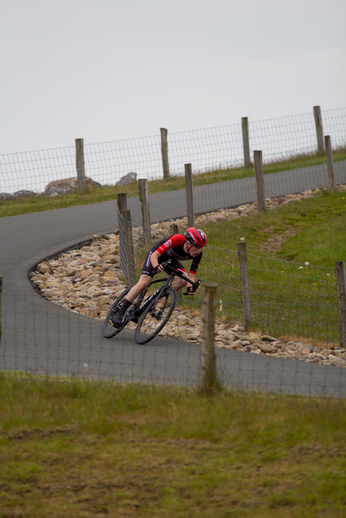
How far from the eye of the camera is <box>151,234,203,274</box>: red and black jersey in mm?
8422

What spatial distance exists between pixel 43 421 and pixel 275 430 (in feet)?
6.57

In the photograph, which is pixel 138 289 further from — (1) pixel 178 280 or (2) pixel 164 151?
(2) pixel 164 151

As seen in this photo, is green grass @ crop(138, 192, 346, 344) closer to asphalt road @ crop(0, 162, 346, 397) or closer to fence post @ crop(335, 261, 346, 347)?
fence post @ crop(335, 261, 346, 347)

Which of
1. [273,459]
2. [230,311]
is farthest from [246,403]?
[230,311]

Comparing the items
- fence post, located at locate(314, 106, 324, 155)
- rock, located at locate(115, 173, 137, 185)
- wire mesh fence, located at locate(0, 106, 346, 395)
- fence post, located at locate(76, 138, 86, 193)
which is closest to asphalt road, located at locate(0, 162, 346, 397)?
wire mesh fence, located at locate(0, 106, 346, 395)

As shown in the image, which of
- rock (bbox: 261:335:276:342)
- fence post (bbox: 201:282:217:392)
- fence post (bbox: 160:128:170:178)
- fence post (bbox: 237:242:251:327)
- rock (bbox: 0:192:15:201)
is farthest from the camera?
fence post (bbox: 160:128:170:178)

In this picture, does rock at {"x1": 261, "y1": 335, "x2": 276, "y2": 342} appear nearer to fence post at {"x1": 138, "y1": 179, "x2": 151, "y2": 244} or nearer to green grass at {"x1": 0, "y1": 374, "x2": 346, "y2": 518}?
green grass at {"x1": 0, "y1": 374, "x2": 346, "y2": 518}

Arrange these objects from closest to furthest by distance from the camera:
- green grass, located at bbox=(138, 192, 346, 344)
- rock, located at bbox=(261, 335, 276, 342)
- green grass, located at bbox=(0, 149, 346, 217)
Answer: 1. rock, located at bbox=(261, 335, 276, 342)
2. green grass, located at bbox=(138, 192, 346, 344)
3. green grass, located at bbox=(0, 149, 346, 217)

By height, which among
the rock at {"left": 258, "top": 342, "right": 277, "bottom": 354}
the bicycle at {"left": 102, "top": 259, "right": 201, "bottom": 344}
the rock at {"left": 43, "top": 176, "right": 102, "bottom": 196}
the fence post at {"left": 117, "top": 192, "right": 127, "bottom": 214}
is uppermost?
the rock at {"left": 43, "top": 176, "right": 102, "bottom": 196}

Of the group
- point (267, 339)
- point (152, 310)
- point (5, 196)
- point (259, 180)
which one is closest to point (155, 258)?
point (152, 310)

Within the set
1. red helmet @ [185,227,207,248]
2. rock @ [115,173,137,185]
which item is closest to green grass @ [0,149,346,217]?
rock @ [115,173,137,185]

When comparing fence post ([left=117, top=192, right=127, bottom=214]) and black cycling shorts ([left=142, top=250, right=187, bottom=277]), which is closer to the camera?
black cycling shorts ([left=142, top=250, right=187, bottom=277])

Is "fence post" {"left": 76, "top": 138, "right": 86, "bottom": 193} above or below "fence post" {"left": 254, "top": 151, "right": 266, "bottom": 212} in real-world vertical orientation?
above

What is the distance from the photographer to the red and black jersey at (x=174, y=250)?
842 cm
